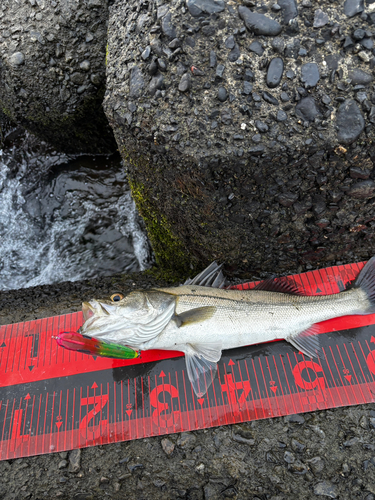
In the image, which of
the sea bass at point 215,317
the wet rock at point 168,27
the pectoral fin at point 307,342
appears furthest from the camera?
the pectoral fin at point 307,342

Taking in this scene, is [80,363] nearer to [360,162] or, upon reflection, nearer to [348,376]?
[348,376]

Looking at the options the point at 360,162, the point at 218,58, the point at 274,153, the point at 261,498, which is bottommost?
the point at 261,498

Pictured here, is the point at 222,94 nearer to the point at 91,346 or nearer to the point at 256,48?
the point at 256,48

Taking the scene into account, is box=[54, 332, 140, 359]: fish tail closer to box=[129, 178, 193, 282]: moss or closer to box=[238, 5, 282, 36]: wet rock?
box=[129, 178, 193, 282]: moss

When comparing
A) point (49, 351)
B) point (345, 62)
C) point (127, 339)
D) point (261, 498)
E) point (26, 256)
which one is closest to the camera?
point (345, 62)

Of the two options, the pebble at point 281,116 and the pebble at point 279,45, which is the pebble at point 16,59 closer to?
the pebble at point 279,45

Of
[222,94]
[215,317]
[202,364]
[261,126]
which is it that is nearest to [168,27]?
[222,94]

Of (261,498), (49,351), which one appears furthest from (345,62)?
(49,351)

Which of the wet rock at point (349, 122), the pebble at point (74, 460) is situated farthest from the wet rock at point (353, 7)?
the pebble at point (74, 460)
